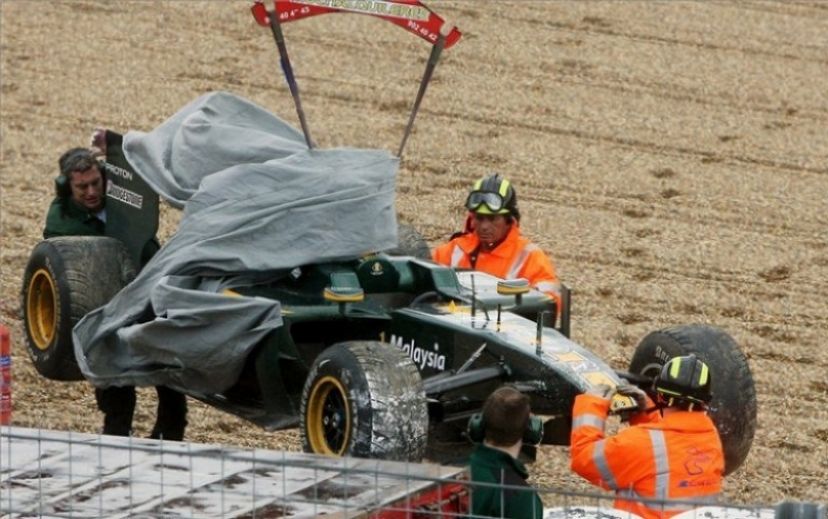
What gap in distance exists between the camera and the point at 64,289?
1062 cm

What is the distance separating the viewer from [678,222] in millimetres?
15656

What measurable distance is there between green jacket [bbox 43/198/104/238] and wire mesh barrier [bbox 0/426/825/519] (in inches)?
174

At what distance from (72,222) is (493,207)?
8.08ft

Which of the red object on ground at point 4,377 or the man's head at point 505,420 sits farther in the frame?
the red object on ground at point 4,377

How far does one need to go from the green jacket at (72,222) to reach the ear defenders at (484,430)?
12.5ft

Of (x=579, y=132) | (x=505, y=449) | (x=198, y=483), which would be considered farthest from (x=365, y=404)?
(x=579, y=132)

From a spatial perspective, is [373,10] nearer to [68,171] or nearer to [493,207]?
[493,207]

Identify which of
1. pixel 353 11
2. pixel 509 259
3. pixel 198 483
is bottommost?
pixel 198 483

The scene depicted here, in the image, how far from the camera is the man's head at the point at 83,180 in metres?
11.3

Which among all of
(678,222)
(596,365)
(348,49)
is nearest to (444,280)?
(596,365)

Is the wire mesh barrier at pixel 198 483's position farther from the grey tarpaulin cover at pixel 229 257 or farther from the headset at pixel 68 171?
the headset at pixel 68 171

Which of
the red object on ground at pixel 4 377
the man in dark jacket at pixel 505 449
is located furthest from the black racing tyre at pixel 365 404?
the red object on ground at pixel 4 377

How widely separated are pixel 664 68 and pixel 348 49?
3.14 m

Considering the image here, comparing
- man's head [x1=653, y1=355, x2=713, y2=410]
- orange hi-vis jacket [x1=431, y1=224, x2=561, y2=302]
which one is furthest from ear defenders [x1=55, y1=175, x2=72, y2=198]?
man's head [x1=653, y1=355, x2=713, y2=410]
